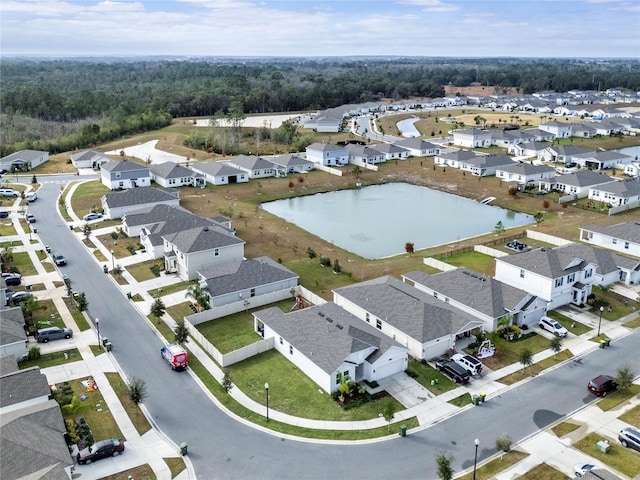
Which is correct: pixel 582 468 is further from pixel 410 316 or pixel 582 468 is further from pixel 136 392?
pixel 136 392

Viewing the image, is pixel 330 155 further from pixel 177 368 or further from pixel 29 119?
pixel 29 119

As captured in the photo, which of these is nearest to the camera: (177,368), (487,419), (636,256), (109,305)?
(487,419)

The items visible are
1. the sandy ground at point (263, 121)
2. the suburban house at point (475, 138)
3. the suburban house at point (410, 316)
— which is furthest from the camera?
the sandy ground at point (263, 121)

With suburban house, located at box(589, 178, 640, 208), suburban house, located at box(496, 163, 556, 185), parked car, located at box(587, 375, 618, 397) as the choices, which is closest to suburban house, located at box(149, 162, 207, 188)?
suburban house, located at box(496, 163, 556, 185)

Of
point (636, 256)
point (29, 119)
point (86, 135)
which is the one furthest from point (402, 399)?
point (29, 119)

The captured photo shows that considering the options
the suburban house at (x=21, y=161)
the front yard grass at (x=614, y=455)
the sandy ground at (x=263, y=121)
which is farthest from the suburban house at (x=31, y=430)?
the sandy ground at (x=263, y=121)

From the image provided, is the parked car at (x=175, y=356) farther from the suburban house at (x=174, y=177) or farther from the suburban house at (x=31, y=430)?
the suburban house at (x=174, y=177)
